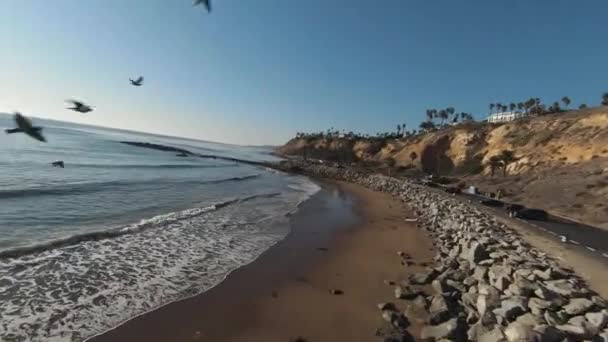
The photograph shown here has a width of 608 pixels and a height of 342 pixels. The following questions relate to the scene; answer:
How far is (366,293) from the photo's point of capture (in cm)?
1128

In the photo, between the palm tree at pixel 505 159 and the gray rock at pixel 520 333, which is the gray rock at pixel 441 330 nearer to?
the gray rock at pixel 520 333

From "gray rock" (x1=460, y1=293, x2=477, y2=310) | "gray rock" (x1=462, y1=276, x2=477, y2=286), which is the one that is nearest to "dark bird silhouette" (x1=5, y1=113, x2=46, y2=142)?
"gray rock" (x1=460, y1=293, x2=477, y2=310)

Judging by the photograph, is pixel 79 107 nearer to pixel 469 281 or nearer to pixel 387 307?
pixel 387 307

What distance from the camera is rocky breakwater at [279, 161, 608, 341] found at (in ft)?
24.9

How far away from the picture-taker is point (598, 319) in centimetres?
755

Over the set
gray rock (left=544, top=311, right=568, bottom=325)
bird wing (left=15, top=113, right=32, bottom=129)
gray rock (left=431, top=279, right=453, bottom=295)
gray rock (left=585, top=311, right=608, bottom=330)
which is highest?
bird wing (left=15, top=113, right=32, bottom=129)

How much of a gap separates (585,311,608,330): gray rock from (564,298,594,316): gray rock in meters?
0.34

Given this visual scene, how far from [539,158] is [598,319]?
4632cm

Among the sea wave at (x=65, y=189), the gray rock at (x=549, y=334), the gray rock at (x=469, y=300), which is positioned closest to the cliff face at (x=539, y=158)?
the gray rock at (x=469, y=300)

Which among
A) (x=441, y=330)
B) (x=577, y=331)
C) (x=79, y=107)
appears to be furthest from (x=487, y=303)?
(x=79, y=107)

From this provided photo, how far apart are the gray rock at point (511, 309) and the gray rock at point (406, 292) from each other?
7.98 ft

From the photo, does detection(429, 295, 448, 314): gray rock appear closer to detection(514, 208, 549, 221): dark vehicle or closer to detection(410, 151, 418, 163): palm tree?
detection(514, 208, 549, 221): dark vehicle

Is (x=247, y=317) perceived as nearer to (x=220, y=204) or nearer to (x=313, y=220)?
(x=313, y=220)

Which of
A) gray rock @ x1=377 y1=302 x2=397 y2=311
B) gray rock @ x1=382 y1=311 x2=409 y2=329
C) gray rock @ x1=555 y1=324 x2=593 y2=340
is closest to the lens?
gray rock @ x1=555 y1=324 x2=593 y2=340
